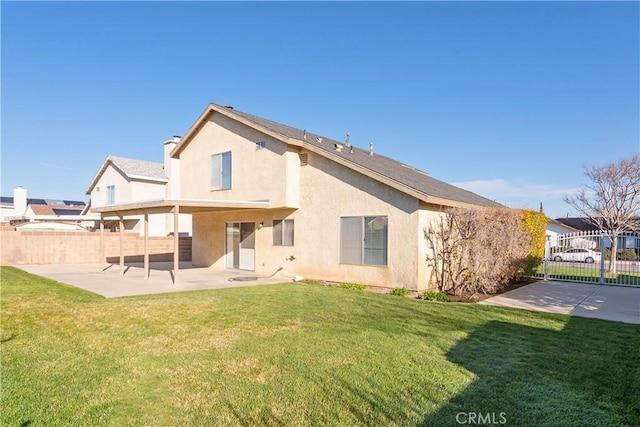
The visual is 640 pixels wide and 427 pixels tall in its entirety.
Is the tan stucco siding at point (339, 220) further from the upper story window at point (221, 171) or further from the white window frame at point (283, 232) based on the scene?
the upper story window at point (221, 171)

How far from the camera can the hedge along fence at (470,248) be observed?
1123 centimetres

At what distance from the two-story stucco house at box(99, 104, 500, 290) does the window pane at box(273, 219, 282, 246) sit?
1.7 inches

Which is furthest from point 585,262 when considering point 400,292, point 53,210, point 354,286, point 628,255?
point 53,210

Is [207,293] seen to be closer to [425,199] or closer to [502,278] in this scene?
[425,199]

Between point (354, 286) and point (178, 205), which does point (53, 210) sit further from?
point (354, 286)

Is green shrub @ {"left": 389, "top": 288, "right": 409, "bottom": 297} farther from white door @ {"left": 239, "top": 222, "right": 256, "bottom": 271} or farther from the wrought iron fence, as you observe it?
the wrought iron fence

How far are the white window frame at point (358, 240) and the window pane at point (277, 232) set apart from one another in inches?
131

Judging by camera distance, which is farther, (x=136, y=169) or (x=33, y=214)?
(x=33, y=214)

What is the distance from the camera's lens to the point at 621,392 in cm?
430

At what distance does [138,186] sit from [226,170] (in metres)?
14.2

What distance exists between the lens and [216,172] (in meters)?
17.8

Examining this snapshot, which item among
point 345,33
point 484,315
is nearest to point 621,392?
point 484,315

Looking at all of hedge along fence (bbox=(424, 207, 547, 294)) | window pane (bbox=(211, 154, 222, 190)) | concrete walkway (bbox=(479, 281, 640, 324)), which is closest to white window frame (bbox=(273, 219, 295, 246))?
window pane (bbox=(211, 154, 222, 190))

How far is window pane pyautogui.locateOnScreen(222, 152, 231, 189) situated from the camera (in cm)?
1708
